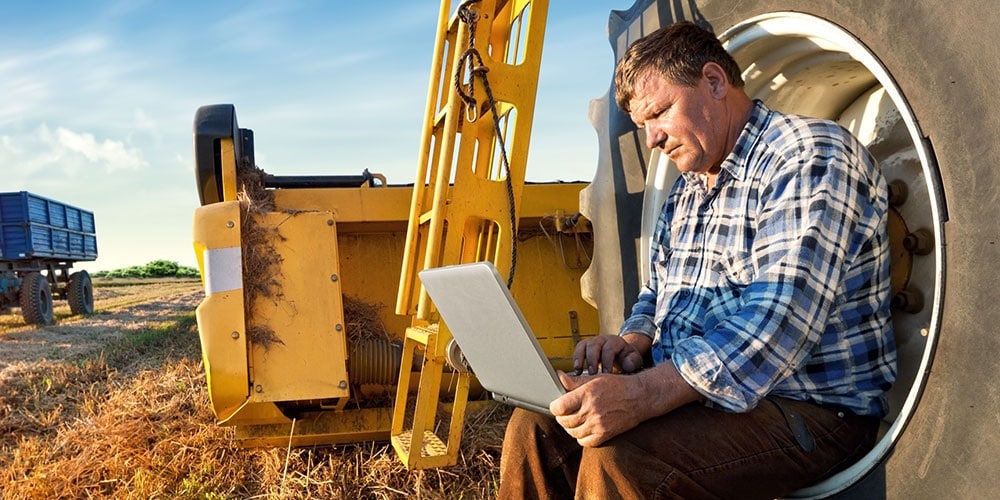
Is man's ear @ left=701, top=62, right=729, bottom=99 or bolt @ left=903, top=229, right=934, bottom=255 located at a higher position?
man's ear @ left=701, top=62, right=729, bottom=99

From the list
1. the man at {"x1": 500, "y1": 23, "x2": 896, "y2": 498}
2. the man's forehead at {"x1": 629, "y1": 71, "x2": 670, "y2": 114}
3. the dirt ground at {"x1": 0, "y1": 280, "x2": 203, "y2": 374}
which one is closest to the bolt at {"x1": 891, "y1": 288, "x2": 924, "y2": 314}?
the man at {"x1": 500, "y1": 23, "x2": 896, "y2": 498}

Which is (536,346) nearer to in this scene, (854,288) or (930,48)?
(854,288)

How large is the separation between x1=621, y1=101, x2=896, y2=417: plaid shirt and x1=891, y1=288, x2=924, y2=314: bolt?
123 mm

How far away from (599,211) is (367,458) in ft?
5.23

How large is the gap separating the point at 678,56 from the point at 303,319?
2085 mm

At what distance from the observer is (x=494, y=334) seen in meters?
1.87

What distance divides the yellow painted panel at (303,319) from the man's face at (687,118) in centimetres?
188

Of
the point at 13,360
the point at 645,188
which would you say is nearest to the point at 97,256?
the point at 13,360

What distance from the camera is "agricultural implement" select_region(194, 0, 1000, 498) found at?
58.3 inches

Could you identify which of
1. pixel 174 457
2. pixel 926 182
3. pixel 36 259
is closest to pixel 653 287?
pixel 926 182

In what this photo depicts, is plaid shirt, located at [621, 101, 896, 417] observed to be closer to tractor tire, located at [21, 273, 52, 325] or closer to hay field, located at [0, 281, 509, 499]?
hay field, located at [0, 281, 509, 499]

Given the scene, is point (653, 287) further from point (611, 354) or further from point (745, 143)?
point (745, 143)

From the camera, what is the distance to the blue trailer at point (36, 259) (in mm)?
14977

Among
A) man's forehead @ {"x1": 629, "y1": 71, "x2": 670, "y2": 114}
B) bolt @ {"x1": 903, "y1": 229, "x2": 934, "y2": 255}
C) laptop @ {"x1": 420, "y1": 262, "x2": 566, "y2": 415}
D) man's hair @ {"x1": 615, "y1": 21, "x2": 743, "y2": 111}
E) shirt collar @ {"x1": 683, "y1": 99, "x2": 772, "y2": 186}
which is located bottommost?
laptop @ {"x1": 420, "y1": 262, "x2": 566, "y2": 415}
